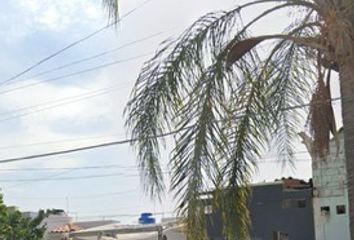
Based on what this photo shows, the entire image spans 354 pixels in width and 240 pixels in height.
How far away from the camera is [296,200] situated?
75.0ft

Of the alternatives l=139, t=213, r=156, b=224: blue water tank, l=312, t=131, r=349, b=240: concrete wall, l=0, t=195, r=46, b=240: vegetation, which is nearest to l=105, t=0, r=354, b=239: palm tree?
l=312, t=131, r=349, b=240: concrete wall

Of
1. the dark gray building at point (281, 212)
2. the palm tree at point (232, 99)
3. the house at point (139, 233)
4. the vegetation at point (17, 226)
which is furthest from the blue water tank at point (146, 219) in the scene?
the palm tree at point (232, 99)

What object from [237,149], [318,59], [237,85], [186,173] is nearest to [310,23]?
[318,59]

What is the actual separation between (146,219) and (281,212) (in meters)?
4.64

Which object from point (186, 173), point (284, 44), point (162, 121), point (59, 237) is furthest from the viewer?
point (59, 237)

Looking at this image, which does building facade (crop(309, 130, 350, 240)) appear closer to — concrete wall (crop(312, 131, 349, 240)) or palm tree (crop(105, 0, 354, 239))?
concrete wall (crop(312, 131, 349, 240))

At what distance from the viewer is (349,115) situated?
1034cm

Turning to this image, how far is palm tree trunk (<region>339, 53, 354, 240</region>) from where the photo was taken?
1018 centimetres

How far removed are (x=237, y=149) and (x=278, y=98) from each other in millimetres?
1115

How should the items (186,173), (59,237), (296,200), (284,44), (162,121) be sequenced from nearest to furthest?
(186,173), (162,121), (284,44), (296,200), (59,237)

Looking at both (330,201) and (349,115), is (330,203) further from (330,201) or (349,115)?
(349,115)

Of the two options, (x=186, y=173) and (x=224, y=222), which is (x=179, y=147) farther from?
(x=224, y=222)

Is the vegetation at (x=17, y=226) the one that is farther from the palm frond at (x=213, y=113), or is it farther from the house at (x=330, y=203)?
the palm frond at (x=213, y=113)

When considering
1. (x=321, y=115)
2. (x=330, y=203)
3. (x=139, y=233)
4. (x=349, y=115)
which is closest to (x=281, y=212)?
(x=330, y=203)
